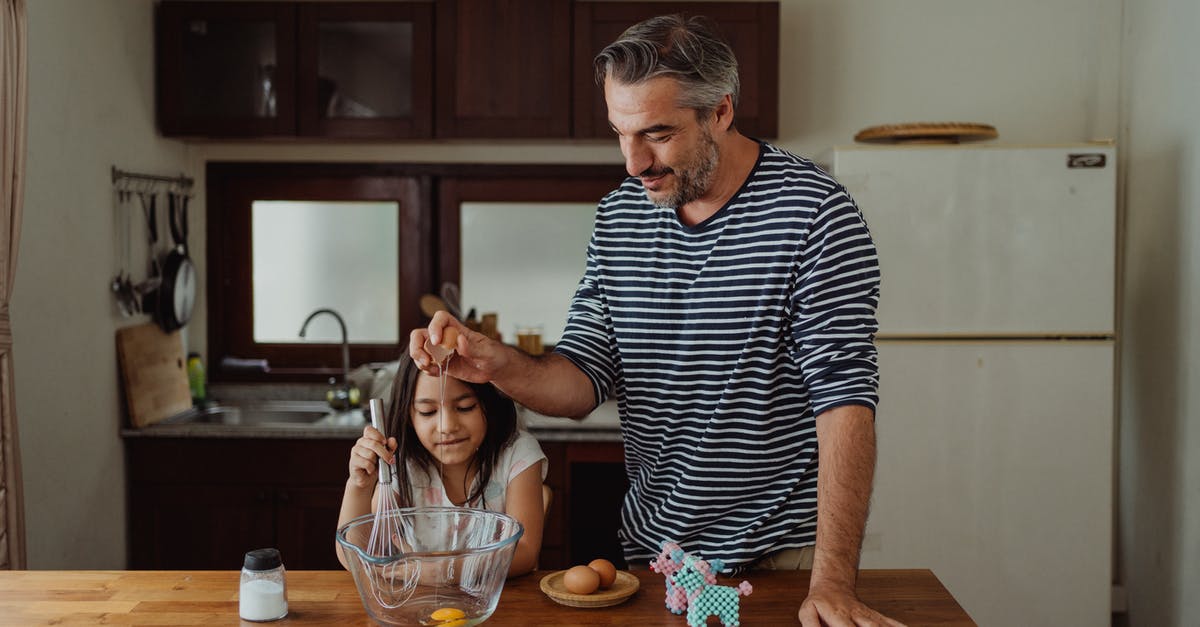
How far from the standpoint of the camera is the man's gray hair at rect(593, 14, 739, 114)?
1545mm

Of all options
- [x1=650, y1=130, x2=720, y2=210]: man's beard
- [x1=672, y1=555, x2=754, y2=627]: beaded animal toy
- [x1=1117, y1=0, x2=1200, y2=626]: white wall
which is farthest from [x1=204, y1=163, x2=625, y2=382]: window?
[x1=672, y1=555, x2=754, y2=627]: beaded animal toy

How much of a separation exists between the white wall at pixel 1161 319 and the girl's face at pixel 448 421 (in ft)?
6.59

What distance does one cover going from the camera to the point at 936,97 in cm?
350

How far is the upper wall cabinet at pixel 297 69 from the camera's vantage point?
130 inches

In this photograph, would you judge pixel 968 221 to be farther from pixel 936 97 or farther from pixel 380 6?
pixel 380 6

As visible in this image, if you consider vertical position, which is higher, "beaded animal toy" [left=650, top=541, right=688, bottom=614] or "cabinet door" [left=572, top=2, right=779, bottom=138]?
"cabinet door" [left=572, top=2, right=779, bottom=138]

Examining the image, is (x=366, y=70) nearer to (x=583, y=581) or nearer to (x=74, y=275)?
(x=74, y=275)

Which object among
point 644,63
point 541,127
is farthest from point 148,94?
point 644,63

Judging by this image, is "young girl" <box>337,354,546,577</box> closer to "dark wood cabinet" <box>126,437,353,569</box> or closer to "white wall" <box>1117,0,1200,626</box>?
"dark wood cabinet" <box>126,437,353,569</box>

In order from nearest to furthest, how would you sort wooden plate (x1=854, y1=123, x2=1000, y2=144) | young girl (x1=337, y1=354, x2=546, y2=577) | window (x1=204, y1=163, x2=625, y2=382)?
young girl (x1=337, y1=354, x2=546, y2=577)
wooden plate (x1=854, y1=123, x2=1000, y2=144)
window (x1=204, y1=163, x2=625, y2=382)

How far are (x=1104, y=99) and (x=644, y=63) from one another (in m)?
2.45

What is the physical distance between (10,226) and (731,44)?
201 cm

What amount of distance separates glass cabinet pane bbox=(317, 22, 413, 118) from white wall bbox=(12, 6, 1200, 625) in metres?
0.28

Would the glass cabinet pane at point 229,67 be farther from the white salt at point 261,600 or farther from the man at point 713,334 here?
the white salt at point 261,600
